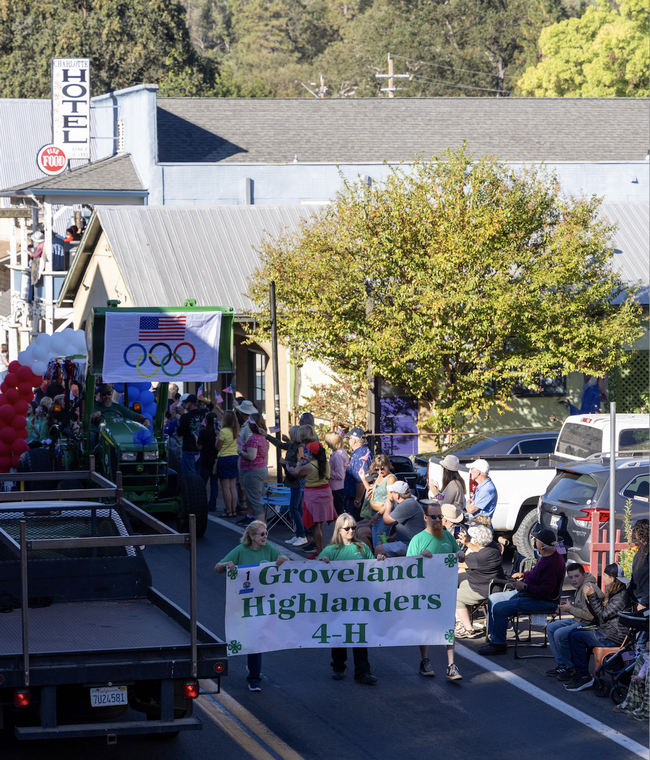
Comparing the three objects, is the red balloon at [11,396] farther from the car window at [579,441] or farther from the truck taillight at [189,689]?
the truck taillight at [189,689]

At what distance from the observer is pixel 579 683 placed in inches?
375

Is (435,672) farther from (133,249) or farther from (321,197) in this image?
(321,197)

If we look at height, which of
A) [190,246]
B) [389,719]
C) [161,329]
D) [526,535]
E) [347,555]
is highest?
[190,246]

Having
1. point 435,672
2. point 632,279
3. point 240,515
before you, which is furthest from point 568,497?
point 632,279

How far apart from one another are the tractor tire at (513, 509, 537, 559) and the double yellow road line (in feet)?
21.0

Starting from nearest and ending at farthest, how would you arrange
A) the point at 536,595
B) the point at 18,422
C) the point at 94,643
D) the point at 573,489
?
the point at 94,643
the point at 536,595
the point at 573,489
the point at 18,422

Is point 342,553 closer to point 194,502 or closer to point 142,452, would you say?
point 194,502

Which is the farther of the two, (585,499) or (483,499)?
(585,499)

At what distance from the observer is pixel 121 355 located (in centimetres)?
1482

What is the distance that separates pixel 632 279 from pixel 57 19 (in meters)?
42.4

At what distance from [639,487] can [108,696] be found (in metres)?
8.26

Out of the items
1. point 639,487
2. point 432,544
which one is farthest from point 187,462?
point 432,544

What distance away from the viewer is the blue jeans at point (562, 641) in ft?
31.8

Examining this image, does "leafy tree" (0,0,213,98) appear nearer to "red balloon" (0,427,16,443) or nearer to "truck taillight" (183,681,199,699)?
"red balloon" (0,427,16,443)
